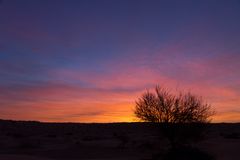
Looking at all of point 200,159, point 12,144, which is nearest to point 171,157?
point 200,159

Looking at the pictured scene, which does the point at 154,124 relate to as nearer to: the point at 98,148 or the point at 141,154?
the point at 141,154

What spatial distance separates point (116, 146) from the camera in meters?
49.1

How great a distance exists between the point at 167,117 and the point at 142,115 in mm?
2334

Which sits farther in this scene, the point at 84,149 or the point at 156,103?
the point at 84,149

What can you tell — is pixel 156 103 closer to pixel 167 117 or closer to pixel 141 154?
pixel 167 117

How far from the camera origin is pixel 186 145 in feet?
128

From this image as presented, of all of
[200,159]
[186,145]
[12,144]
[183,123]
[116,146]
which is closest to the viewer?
[200,159]

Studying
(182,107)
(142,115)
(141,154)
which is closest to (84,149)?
(141,154)

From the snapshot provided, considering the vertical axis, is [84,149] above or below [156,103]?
below

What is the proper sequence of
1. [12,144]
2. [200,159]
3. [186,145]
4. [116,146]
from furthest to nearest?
[12,144] → [116,146] → [186,145] → [200,159]

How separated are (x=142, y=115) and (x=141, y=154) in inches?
195

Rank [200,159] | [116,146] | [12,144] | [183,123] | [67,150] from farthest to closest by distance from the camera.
A: [12,144] → [116,146] → [67,150] → [183,123] → [200,159]

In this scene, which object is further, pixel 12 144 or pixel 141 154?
pixel 12 144

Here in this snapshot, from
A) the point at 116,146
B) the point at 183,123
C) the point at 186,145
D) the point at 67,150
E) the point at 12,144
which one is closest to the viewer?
the point at 183,123
